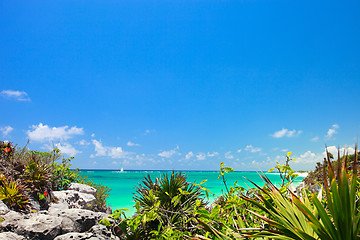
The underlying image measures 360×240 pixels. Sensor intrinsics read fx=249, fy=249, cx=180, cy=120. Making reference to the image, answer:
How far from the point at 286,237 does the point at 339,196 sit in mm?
410

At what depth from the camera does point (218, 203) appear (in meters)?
6.20

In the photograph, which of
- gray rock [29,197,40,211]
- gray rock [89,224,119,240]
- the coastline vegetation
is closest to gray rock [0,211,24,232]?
gray rock [89,224,119,240]

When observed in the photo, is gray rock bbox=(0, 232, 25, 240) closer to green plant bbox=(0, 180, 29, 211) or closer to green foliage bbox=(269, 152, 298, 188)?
green plant bbox=(0, 180, 29, 211)

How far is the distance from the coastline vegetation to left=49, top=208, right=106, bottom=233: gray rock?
2.01ft

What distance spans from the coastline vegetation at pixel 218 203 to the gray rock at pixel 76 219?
614mm

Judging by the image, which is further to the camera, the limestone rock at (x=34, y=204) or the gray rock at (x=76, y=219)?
the limestone rock at (x=34, y=204)

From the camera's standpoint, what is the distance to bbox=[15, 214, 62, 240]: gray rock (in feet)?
16.3

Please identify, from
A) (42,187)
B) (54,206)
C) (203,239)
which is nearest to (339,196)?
(203,239)

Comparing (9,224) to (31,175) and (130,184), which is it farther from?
(130,184)

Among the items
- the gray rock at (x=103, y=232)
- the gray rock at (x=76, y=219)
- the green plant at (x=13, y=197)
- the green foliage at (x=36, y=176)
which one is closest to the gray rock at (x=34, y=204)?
the green plant at (x=13, y=197)

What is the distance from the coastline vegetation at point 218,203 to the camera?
4.93ft

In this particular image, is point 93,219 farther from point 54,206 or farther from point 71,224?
point 54,206

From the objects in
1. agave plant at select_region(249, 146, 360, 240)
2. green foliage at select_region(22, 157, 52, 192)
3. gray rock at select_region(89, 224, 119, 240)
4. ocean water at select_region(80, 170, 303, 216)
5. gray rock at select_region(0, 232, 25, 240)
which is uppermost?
agave plant at select_region(249, 146, 360, 240)

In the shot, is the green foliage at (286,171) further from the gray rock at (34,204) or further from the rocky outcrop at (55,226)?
the gray rock at (34,204)
